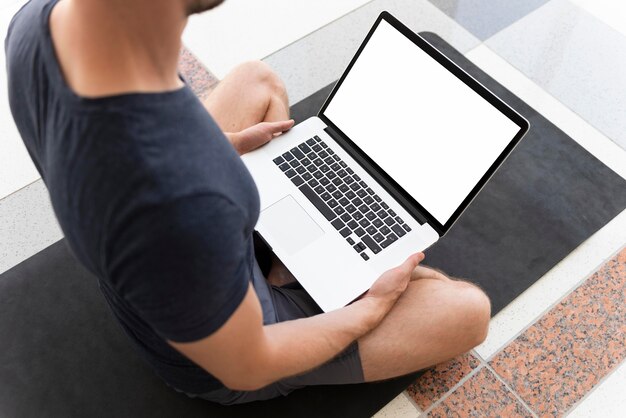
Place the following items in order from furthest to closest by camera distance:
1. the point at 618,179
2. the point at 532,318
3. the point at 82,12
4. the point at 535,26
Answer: the point at 535,26 < the point at 618,179 < the point at 532,318 < the point at 82,12

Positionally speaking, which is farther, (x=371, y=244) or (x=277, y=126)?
(x=277, y=126)

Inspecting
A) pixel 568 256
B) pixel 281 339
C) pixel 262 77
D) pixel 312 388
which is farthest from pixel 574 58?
pixel 281 339

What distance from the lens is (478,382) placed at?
1.58 metres

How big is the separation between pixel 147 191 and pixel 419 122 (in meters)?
0.87

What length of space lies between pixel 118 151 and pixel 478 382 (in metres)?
1.20

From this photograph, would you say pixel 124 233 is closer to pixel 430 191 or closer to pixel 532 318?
pixel 430 191

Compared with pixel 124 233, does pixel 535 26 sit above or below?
below

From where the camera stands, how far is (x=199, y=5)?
760 mm

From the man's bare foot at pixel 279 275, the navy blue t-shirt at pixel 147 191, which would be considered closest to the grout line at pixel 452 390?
the man's bare foot at pixel 279 275

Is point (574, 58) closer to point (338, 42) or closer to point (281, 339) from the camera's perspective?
point (338, 42)

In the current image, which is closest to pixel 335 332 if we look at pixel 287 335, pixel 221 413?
pixel 287 335

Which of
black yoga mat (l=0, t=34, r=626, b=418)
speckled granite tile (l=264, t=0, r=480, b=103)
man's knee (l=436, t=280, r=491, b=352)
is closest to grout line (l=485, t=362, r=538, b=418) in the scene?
black yoga mat (l=0, t=34, r=626, b=418)

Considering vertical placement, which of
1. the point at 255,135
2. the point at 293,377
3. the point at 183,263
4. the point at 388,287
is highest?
the point at 183,263

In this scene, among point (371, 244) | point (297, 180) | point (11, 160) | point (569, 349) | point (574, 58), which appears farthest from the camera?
point (574, 58)
